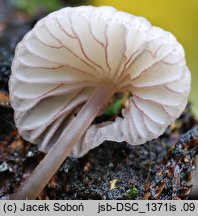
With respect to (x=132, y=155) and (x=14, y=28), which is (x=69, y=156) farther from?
(x=14, y=28)

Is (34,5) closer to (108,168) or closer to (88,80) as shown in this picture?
(88,80)

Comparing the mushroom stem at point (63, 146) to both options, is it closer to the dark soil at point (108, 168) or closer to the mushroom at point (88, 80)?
the mushroom at point (88, 80)

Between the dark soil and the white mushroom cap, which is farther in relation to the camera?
the dark soil

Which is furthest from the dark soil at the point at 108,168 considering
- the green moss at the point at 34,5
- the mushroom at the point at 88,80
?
the green moss at the point at 34,5

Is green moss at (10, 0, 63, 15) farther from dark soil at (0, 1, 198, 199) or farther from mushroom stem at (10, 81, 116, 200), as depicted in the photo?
mushroom stem at (10, 81, 116, 200)

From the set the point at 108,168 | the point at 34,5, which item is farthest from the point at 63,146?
the point at 34,5

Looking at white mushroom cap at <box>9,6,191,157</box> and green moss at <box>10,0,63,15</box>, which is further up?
white mushroom cap at <box>9,6,191,157</box>

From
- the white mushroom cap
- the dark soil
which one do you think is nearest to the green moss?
the dark soil
